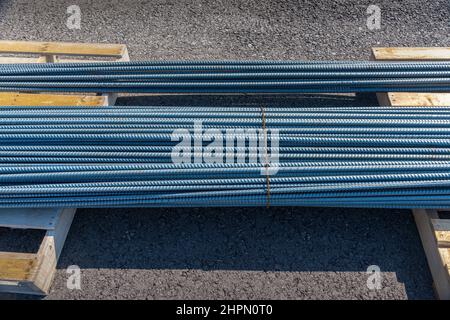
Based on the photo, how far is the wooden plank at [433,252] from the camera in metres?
2.38

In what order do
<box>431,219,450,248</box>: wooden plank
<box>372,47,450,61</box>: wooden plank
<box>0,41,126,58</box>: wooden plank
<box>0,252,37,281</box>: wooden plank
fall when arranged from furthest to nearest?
<box>0,41,126,58</box>: wooden plank, <box>372,47,450,61</box>: wooden plank, <box>431,219,450,248</box>: wooden plank, <box>0,252,37,281</box>: wooden plank

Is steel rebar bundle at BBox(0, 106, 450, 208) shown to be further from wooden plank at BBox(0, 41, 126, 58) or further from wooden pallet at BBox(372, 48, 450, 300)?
wooden plank at BBox(0, 41, 126, 58)

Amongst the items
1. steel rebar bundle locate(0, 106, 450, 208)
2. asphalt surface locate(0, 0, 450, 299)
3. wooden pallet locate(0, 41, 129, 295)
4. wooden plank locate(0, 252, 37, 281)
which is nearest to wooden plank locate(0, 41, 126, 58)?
wooden pallet locate(0, 41, 129, 295)

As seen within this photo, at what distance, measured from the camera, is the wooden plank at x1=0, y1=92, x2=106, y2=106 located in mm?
3131

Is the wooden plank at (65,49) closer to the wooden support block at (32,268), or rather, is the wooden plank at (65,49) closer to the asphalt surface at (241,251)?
the asphalt surface at (241,251)

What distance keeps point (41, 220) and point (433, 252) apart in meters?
2.49

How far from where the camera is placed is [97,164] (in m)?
2.64

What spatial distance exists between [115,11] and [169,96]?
1.50 metres

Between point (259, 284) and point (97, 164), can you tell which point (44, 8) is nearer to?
point (97, 164)

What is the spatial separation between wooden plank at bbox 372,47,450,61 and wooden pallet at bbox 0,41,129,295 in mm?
2204

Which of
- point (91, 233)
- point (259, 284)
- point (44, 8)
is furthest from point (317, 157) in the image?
point (44, 8)

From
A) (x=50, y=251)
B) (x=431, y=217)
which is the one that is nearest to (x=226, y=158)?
(x=50, y=251)

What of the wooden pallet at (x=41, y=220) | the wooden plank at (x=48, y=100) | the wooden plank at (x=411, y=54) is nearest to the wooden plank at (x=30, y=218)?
the wooden pallet at (x=41, y=220)

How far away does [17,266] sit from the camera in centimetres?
237
